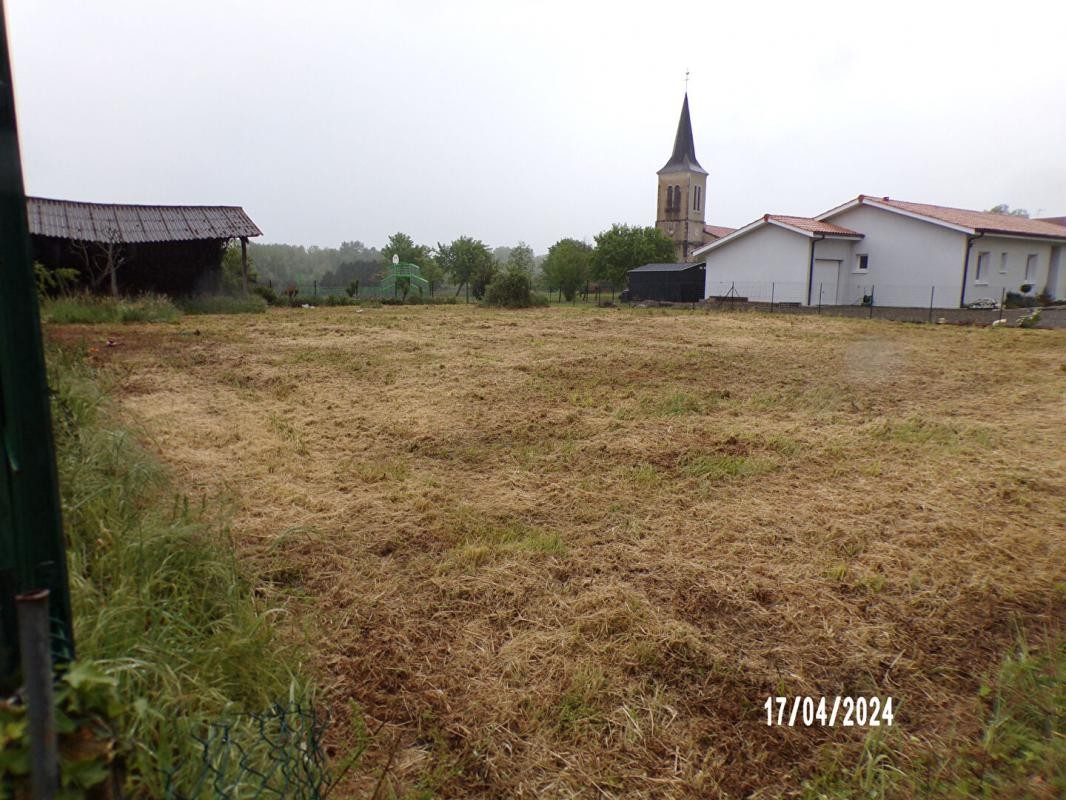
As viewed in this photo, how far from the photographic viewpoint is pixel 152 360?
877 centimetres

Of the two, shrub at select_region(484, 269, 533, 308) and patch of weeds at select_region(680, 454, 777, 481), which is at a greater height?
shrub at select_region(484, 269, 533, 308)

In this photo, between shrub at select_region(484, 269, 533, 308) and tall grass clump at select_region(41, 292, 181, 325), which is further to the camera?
shrub at select_region(484, 269, 533, 308)

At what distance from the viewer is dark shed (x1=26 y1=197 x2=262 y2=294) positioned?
Answer: 16828 millimetres

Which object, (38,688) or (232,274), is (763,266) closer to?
(232,274)

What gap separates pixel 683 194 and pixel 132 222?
144ft

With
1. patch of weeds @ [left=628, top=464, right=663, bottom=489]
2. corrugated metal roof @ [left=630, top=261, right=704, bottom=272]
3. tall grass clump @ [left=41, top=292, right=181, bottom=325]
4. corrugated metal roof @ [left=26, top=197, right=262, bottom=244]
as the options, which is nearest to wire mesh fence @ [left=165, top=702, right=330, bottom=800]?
patch of weeds @ [left=628, top=464, right=663, bottom=489]

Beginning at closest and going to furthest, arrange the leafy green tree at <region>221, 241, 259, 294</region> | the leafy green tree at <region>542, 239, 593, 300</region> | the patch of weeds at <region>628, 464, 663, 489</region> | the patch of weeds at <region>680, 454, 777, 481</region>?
the patch of weeds at <region>628, 464, 663, 489</region>, the patch of weeds at <region>680, 454, 777, 481</region>, the leafy green tree at <region>221, 241, 259, 294</region>, the leafy green tree at <region>542, 239, 593, 300</region>

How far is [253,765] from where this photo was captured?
1.62 m

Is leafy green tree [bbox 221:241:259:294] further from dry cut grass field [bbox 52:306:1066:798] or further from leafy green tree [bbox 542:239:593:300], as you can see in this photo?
leafy green tree [bbox 542:239:593:300]

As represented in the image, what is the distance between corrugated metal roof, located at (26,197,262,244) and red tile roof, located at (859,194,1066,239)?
64.6ft

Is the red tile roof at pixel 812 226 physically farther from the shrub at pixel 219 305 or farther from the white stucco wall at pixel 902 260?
the shrub at pixel 219 305

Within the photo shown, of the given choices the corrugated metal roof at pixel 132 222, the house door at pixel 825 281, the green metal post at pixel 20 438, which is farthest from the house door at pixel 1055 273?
the green metal post at pixel 20 438

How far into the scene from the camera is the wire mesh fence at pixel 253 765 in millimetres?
1446

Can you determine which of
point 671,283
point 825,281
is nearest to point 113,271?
point 671,283
